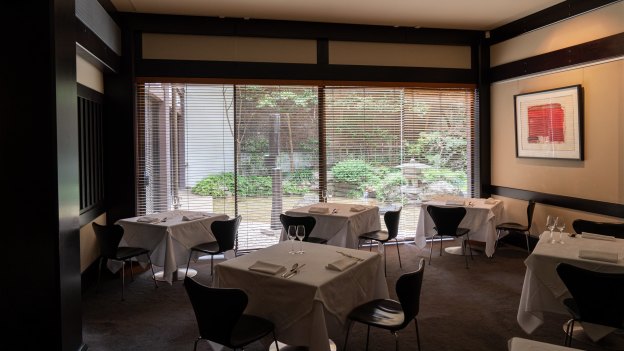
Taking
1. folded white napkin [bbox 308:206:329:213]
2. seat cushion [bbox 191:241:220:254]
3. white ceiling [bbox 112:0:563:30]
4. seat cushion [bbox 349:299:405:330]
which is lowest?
seat cushion [bbox 349:299:405:330]

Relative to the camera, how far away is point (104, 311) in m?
4.48

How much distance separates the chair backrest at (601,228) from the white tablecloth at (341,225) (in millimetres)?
2344

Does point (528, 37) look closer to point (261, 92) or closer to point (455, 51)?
point (455, 51)

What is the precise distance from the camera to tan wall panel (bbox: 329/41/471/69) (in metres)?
6.92

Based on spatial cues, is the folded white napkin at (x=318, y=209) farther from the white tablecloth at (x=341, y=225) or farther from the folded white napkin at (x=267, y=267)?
the folded white napkin at (x=267, y=267)

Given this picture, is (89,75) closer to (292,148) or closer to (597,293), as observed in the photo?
(292,148)

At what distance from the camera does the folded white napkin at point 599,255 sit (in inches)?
130

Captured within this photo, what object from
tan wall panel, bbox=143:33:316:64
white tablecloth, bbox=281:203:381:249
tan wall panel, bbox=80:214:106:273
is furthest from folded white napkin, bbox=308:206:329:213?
tan wall panel, bbox=80:214:106:273

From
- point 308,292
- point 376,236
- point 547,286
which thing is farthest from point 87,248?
point 547,286

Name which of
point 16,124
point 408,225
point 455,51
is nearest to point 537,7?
point 455,51

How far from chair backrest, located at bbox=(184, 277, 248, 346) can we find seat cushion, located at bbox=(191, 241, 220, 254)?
7.72 ft

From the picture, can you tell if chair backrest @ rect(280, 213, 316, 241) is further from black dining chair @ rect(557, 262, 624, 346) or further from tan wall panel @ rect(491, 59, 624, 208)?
tan wall panel @ rect(491, 59, 624, 208)

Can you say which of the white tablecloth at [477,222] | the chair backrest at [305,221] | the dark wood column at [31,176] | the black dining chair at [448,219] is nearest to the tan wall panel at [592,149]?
the white tablecloth at [477,222]

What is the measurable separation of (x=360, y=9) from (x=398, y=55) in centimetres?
126
